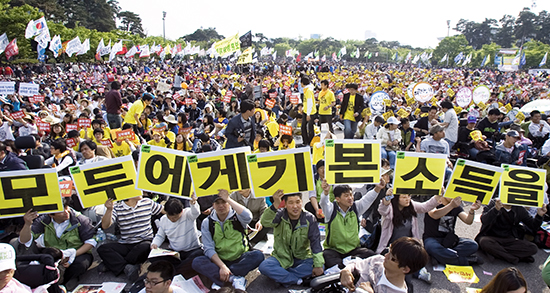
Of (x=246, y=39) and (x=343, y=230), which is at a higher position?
(x=246, y=39)

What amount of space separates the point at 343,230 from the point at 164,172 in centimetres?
224

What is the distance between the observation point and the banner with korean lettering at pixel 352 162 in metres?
3.78

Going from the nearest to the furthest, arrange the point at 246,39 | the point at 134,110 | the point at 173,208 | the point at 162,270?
the point at 162,270 → the point at 173,208 → the point at 134,110 → the point at 246,39

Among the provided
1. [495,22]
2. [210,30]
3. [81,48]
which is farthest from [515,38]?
[81,48]

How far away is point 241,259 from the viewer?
400cm

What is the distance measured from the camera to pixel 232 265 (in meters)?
3.95

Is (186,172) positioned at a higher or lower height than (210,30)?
lower

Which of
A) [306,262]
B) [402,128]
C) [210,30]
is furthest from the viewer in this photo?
[210,30]

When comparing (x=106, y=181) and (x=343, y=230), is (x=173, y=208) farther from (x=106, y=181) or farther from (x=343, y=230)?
(x=343, y=230)

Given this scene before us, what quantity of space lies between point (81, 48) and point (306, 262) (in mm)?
26974

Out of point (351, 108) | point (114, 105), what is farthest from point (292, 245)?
point (114, 105)

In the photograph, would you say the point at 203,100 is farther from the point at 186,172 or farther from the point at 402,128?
the point at 186,172

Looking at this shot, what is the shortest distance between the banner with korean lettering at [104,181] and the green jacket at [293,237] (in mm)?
1600

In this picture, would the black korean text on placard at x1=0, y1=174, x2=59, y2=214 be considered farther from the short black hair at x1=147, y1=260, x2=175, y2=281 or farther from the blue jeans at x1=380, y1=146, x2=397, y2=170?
the blue jeans at x1=380, y1=146, x2=397, y2=170
